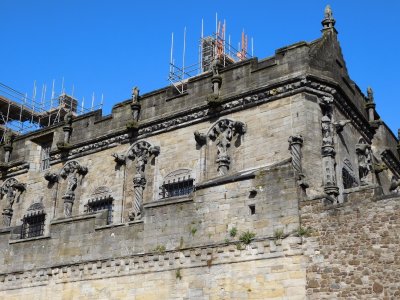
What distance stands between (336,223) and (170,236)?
5.11 m

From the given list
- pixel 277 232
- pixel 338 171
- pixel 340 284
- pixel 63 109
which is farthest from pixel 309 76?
pixel 63 109

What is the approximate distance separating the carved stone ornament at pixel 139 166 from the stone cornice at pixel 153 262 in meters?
3.37

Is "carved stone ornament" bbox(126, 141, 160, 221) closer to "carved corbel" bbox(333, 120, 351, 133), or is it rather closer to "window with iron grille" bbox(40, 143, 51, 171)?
"window with iron grille" bbox(40, 143, 51, 171)

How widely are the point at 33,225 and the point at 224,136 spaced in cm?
975

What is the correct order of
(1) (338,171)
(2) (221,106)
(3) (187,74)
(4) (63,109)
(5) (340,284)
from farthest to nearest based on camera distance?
(4) (63,109)
(3) (187,74)
(2) (221,106)
(1) (338,171)
(5) (340,284)

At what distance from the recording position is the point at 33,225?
2783 cm

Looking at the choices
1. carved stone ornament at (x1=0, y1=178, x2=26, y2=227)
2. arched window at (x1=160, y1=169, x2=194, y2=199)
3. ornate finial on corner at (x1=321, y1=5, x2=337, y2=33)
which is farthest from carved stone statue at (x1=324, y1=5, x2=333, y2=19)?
carved stone ornament at (x1=0, y1=178, x2=26, y2=227)

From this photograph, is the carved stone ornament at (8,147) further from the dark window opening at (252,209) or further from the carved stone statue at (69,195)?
the dark window opening at (252,209)

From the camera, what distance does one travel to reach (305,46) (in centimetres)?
2247

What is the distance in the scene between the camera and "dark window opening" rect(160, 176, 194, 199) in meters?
23.7

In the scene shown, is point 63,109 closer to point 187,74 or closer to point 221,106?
point 187,74

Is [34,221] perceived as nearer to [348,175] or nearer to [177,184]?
[177,184]

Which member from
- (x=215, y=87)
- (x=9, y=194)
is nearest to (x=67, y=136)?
(x=9, y=194)

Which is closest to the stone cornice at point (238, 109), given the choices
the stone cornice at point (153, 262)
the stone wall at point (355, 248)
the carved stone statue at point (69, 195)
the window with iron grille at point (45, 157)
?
the window with iron grille at point (45, 157)
